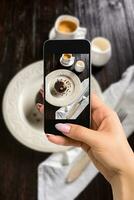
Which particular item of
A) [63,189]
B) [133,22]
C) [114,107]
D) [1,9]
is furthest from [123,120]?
[1,9]

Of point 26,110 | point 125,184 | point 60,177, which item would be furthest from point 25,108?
point 125,184

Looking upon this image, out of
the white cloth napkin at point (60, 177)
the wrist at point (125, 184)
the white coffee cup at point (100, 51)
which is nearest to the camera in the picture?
the wrist at point (125, 184)

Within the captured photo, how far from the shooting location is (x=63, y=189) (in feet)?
2.45

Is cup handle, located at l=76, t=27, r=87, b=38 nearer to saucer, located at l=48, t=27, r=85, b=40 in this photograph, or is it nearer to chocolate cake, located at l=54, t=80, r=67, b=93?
saucer, located at l=48, t=27, r=85, b=40

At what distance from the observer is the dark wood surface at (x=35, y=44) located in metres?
0.75

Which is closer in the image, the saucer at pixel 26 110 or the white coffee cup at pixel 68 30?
the saucer at pixel 26 110

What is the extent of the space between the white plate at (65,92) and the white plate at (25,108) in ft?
0.53

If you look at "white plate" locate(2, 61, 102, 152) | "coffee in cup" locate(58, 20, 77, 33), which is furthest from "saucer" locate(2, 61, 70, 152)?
"coffee in cup" locate(58, 20, 77, 33)

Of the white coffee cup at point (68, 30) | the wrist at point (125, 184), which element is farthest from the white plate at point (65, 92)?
the white coffee cup at point (68, 30)

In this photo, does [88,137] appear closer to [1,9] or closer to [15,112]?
[15,112]

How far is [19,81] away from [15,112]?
0.27 feet

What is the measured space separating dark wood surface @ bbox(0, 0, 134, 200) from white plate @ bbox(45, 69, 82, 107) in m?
0.18

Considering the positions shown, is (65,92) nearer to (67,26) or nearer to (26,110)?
(26,110)

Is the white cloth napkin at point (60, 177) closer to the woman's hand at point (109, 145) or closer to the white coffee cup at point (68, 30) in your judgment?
the woman's hand at point (109, 145)
